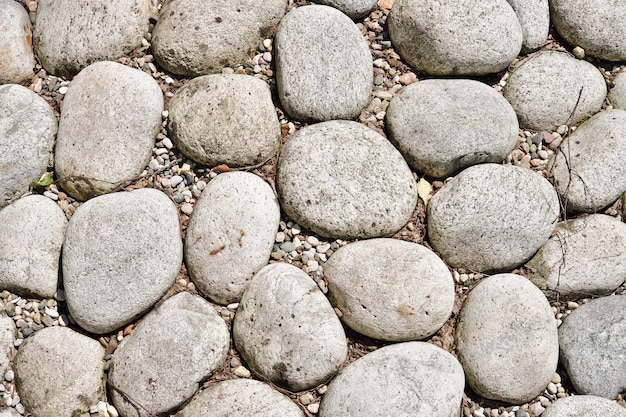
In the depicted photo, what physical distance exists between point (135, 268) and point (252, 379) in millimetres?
597

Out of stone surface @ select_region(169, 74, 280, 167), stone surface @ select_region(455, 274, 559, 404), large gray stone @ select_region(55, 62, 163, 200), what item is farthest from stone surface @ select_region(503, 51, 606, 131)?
large gray stone @ select_region(55, 62, 163, 200)

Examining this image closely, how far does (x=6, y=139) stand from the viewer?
2758mm

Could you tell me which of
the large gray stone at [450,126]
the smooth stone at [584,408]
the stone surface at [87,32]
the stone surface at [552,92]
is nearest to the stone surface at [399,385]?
the smooth stone at [584,408]

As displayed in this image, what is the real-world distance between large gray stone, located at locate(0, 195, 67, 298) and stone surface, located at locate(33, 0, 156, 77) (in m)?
0.62

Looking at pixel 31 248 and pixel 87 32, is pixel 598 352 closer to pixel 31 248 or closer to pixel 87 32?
pixel 31 248

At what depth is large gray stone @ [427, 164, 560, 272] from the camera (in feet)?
8.89

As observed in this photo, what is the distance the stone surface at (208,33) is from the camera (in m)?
2.86

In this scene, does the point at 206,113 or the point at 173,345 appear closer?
the point at 173,345

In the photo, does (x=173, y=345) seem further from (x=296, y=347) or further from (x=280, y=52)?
(x=280, y=52)

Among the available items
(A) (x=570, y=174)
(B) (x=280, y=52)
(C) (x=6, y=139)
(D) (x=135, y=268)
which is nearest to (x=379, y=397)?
(D) (x=135, y=268)

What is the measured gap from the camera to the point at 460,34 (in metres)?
2.88

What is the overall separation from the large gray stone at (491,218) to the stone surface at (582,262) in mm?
71

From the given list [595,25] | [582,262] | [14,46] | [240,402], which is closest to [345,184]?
[240,402]

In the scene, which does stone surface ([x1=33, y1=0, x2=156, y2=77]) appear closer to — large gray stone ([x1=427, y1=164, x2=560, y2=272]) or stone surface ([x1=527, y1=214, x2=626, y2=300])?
large gray stone ([x1=427, y1=164, x2=560, y2=272])
